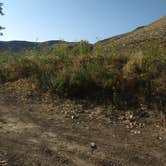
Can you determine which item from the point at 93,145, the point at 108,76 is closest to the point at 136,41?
the point at 108,76

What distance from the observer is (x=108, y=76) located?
858 cm

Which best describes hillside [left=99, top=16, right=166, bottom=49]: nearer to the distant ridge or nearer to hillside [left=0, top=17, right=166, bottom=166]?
→ the distant ridge

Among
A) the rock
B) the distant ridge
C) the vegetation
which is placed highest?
the distant ridge

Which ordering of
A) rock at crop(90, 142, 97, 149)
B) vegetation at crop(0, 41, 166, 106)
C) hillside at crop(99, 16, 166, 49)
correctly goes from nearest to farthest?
rock at crop(90, 142, 97, 149) < vegetation at crop(0, 41, 166, 106) < hillside at crop(99, 16, 166, 49)

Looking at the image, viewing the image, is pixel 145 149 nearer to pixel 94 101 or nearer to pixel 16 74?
pixel 94 101

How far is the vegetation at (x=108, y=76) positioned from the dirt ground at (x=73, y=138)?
0.62 m

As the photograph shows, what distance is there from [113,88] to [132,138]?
2.23m

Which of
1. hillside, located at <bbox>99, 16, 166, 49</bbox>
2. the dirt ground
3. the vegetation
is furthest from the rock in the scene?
hillside, located at <bbox>99, 16, 166, 49</bbox>

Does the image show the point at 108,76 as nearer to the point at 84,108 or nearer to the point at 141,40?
the point at 84,108

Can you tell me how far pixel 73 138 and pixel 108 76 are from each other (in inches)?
111

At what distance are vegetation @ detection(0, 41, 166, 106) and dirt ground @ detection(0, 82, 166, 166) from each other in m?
0.62

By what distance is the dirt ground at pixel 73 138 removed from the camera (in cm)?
522

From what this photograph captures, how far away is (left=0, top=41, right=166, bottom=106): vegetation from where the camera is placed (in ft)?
26.2

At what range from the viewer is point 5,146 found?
5723 millimetres
